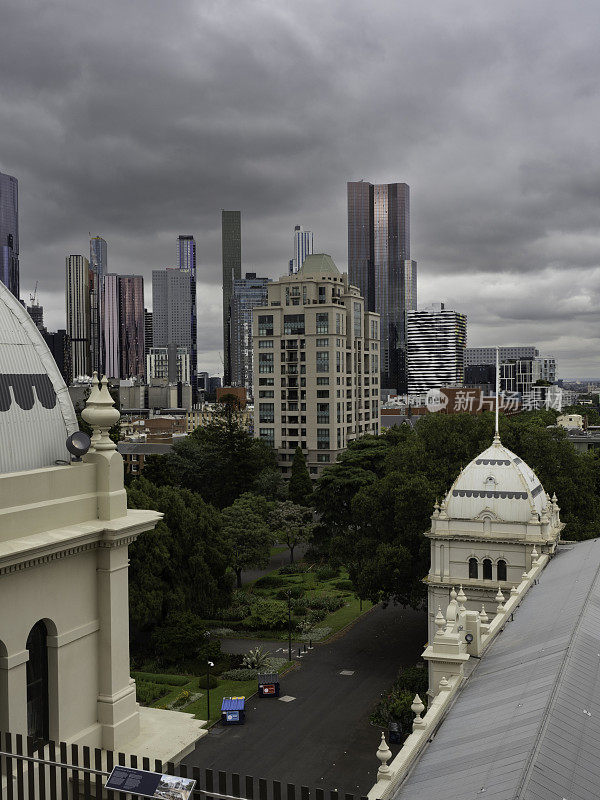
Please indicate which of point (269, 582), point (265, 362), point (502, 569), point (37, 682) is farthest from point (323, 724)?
point (265, 362)

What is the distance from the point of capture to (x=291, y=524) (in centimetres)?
7425

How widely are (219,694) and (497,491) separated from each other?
18778 millimetres

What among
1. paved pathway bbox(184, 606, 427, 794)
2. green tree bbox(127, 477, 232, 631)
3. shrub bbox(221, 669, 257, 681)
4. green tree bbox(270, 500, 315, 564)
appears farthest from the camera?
green tree bbox(270, 500, 315, 564)

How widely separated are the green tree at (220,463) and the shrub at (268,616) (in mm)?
26685

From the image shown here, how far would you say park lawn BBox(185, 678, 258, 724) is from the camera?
4025 centimetres

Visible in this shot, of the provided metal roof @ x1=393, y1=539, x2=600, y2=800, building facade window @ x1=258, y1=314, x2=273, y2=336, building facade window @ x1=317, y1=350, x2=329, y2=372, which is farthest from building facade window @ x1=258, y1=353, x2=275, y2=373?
metal roof @ x1=393, y1=539, x2=600, y2=800

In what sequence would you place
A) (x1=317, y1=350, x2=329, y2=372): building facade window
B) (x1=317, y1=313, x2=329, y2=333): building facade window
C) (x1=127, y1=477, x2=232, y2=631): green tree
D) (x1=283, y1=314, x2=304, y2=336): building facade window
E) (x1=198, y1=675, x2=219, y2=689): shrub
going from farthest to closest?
1. (x1=283, y1=314, x2=304, y2=336): building facade window
2. (x1=317, y1=313, x2=329, y2=333): building facade window
3. (x1=317, y1=350, x2=329, y2=372): building facade window
4. (x1=127, y1=477, x2=232, y2=631): green tree
5. (x1=198, y1=675, x2=219, y2=689): shrub

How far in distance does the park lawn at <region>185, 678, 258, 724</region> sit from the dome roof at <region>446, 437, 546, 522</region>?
1524 cm

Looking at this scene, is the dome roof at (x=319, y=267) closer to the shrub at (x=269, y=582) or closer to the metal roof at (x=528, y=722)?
the shrub at (x=269, y=582)

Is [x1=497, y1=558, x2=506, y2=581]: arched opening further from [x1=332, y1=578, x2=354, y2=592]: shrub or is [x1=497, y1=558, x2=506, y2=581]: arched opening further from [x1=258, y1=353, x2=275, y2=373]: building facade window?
[x1=258, y1=353, x2=275, y2=373]: building facade window

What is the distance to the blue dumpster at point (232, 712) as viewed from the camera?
39.0m

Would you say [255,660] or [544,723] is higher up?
[544,723]

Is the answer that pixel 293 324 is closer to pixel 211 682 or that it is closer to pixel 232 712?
pixel 211 682

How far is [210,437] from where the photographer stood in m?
91.1
